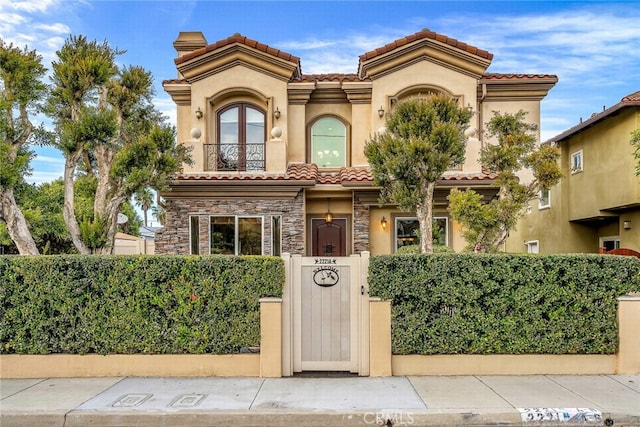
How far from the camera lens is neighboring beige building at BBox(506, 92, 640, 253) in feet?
41.3

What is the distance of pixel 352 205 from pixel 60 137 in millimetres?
7112

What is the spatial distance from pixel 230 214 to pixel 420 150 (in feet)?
19.1

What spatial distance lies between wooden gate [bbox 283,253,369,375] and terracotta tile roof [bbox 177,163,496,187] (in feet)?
14.4

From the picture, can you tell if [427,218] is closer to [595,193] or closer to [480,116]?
[480,116]

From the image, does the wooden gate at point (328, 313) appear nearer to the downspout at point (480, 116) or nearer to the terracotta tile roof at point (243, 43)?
the terracotta tile roof at point (243, 43)

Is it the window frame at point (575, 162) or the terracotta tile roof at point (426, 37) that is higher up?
the terracotta tile roof at point (426, 37)

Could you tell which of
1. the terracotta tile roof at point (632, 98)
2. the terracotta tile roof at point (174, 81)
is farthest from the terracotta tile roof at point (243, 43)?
the terracotta tile roof at point (632, 98)

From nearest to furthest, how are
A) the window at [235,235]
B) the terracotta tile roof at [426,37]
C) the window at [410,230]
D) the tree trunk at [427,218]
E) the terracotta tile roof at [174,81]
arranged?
the tree trunk at [427,218] → the window at [235,235] → the window at [410,230] → the terracotta tile roof at [426,37] → the terracotta tile roof at [174,81]

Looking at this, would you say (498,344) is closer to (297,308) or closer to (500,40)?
(297,308)

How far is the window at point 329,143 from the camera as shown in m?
13.4

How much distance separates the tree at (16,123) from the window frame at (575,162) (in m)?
15.4

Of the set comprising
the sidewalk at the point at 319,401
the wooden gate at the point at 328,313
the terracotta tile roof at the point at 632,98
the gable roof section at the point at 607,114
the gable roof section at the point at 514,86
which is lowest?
the sidewalk at the point at 319,401

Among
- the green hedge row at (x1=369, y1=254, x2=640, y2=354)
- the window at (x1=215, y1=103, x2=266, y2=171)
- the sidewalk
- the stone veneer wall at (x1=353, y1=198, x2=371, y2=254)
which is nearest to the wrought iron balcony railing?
the window at (x1=215, y1=103, x2=266, y2=171)

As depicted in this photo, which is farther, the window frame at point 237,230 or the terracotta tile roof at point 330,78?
the terracotta tile roof at point 330,78
